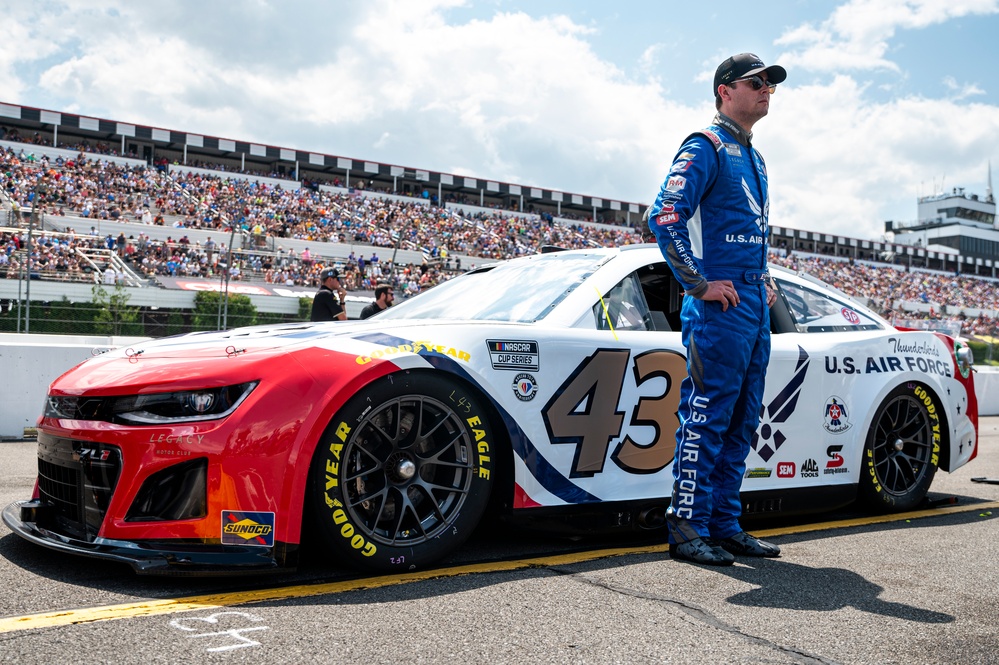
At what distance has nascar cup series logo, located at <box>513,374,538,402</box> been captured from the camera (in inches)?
134

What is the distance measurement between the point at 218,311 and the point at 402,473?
1492 cm

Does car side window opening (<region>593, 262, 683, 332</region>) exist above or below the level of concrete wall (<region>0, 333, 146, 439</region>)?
above

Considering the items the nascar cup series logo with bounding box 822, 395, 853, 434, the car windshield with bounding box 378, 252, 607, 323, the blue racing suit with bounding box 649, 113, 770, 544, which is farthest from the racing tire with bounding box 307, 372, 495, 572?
the nascar cup series logo with bounding box 822, 395, 853, 434

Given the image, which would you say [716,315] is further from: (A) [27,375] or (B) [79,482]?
(A) [27,375]

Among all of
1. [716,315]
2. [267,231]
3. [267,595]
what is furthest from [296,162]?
[267,595]

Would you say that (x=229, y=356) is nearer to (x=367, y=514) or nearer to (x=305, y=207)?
(x=367, y=514)

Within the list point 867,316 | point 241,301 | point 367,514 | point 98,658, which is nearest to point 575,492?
point 367,514

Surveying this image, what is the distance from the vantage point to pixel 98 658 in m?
2.16

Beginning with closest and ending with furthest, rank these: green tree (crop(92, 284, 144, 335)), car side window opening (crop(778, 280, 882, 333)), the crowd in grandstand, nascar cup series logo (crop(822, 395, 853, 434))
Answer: nascar cup series logo (crop(822, 395, 853, 434))
car side window opening (crop(778, 280, 882, 333))
green tree (crop(92, 284, 144, 335))
the crowd in grandstand

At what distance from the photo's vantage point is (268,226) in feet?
118

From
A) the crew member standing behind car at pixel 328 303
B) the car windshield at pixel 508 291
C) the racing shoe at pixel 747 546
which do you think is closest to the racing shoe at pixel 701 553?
the racing shoe at pixel 747 546

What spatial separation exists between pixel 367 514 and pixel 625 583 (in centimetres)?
92

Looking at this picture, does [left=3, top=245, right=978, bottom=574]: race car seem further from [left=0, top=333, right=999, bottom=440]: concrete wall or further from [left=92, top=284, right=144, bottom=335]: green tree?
[left=92, top=284, right=144, bottom=335]: green tree

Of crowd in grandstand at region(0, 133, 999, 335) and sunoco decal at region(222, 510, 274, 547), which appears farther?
Result: crowd in grandstand at region(0, 133, 999, 335)
